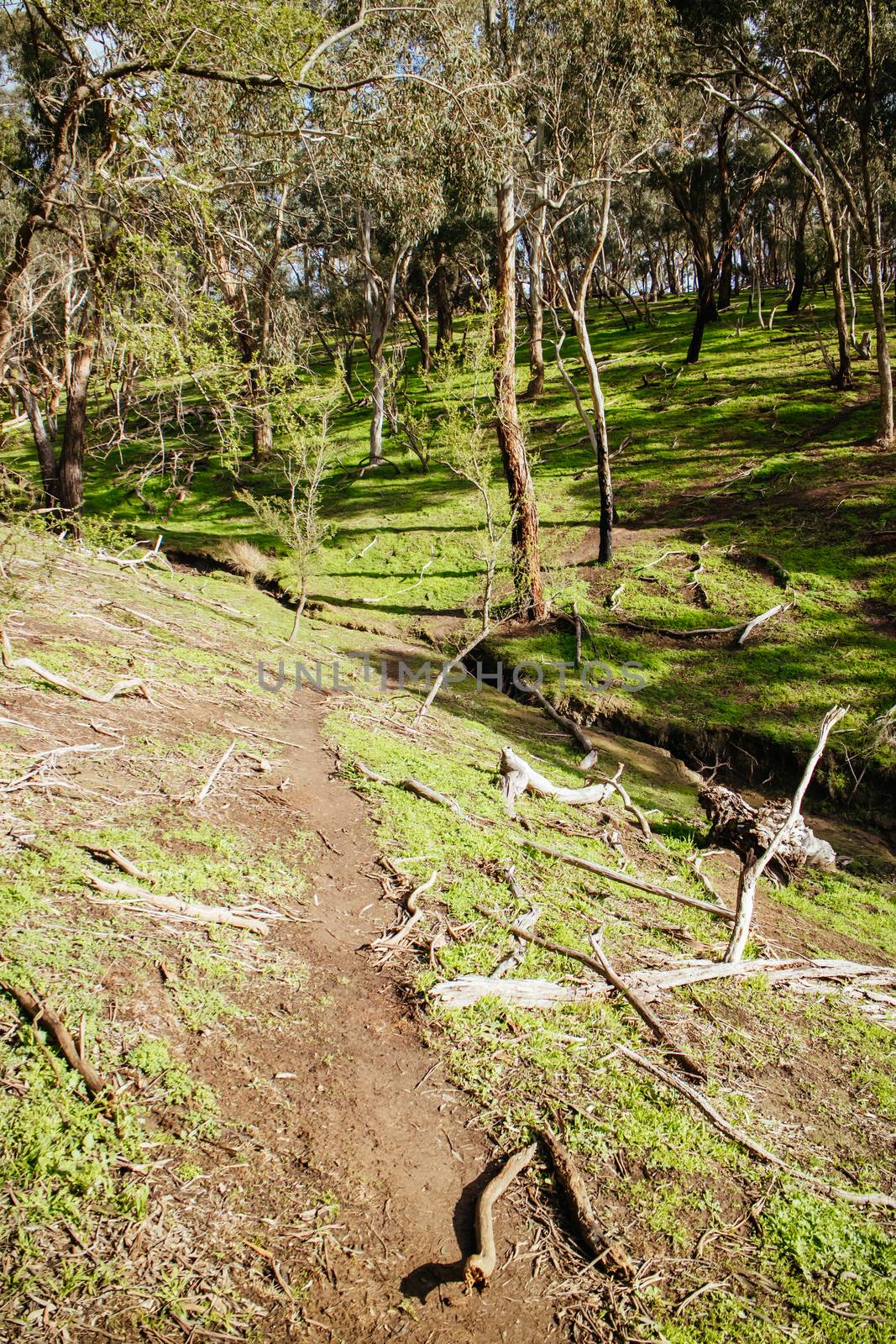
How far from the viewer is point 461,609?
736 inches

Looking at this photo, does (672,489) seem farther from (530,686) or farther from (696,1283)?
(696,1283)

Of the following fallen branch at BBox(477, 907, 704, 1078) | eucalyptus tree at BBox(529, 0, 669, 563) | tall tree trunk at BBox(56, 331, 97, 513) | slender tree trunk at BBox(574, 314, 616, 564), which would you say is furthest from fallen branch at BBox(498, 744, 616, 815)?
tall tree trunk at BBox(56, 331, 97, 513)

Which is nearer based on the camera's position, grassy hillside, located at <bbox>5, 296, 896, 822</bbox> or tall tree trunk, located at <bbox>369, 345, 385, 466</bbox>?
grassy hillside, located at <bbox>5, 296, 896, 822</bbox>

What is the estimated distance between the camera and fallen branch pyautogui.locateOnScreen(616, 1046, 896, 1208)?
428 cm

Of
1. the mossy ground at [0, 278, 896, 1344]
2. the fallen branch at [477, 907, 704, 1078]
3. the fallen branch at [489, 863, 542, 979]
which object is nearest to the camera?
the mossy ground at [0, 278, 896, 1344]

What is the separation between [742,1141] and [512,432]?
15.0 metres

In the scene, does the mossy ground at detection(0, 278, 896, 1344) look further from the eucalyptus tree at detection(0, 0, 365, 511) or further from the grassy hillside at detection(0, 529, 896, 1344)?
the eucalyptus tree at detection(0, 0, 365, 511)

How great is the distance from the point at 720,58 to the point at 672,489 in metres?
11.5

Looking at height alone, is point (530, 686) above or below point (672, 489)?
below

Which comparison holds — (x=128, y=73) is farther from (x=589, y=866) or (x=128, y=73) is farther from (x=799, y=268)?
(x=799, y=268)

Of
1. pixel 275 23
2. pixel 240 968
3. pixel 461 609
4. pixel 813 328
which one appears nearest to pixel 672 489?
pixel 461 609

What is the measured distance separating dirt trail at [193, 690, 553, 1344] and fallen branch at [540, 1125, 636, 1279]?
Result: 0.26 meters

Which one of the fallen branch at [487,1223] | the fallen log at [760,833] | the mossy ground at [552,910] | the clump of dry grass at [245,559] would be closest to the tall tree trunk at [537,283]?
the mossy ground at [552,910]

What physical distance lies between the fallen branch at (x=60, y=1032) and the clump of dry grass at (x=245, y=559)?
670 inches
